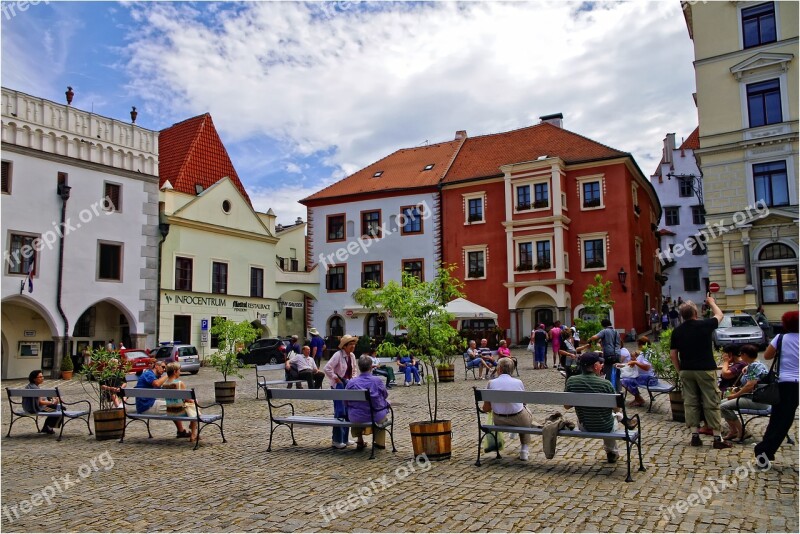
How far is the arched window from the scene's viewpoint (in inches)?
1124

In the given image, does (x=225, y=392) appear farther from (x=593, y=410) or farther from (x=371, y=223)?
(x=371, y=223)

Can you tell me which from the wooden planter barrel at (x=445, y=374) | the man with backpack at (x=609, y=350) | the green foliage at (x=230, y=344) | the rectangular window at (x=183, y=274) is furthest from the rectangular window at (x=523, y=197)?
the man with backpack at (x=609, y=350)

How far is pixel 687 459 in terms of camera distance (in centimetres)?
792

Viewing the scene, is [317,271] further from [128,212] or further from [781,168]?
[781,168]

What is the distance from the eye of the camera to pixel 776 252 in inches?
1139

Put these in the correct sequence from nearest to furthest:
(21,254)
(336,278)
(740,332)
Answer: (740,332)
(21,254)
(336,278)

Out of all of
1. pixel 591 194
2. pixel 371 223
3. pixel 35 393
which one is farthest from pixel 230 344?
pixel 371 223

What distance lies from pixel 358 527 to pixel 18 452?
729 centimetres

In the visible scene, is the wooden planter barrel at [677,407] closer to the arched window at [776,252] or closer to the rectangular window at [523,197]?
the arched window at [776,252]

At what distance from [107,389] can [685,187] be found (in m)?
54.5

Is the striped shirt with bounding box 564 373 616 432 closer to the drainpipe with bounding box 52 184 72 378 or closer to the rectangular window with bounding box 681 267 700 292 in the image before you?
the drainpipe with bounding box 52 184 72 378

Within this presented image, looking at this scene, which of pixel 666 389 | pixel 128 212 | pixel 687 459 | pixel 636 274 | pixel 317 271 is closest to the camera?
pixel 687 459

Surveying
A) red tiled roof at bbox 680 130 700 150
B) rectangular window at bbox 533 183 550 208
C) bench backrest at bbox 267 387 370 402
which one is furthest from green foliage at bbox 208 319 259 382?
red tiled roof at bbox 680 130 700 150

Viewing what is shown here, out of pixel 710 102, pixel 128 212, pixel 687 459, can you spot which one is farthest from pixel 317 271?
pixel 687 459
